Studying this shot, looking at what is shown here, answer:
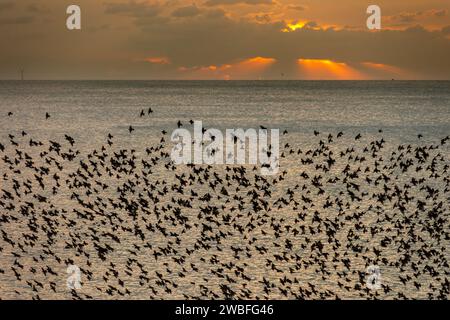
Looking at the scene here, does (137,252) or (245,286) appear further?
(137,252)

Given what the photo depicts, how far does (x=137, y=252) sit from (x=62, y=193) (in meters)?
18.8

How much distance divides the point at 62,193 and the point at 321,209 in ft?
70.4

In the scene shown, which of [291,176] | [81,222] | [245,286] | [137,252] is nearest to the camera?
[245,286]

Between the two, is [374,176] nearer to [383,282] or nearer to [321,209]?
[321,209]

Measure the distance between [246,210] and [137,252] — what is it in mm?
13369

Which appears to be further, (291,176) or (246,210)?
(291,176)

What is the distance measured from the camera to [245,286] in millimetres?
43312

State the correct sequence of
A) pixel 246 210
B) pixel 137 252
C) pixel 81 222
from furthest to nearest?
pixel 246 210
pixel 81 222
pixel 137 252

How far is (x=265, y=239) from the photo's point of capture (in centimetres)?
5166
